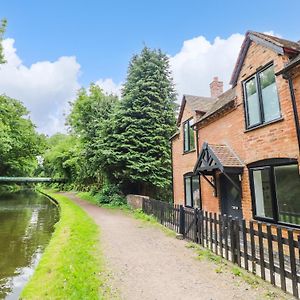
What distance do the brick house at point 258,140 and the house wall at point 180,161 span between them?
1.83 m

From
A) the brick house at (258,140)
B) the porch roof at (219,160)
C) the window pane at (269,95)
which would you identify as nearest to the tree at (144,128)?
the brick house at (258,140)

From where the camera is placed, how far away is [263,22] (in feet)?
38.7

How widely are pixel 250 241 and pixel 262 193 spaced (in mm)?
2357

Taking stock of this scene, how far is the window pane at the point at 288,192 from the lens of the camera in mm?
6906

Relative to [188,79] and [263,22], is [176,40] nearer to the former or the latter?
[263,22]

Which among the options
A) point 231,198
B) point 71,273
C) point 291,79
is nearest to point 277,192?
point 231,198

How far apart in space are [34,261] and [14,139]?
26.4 meters

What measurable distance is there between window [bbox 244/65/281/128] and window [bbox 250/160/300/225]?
1.63 m

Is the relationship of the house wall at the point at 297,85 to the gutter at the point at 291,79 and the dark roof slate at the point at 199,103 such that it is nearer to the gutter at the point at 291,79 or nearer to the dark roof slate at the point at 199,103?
the gutter at the point at 291,79

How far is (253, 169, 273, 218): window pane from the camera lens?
793 cm

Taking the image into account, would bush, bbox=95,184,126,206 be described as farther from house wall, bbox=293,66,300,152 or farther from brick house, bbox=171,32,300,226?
house wall, bbox=293,66,300,152

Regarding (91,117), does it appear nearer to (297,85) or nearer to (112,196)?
(112,196)

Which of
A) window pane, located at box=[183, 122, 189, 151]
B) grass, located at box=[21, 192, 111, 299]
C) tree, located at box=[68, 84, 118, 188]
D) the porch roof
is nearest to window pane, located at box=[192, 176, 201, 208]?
window pane, located at box=[183, 122, 189, 151]

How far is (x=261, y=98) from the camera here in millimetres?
8508
